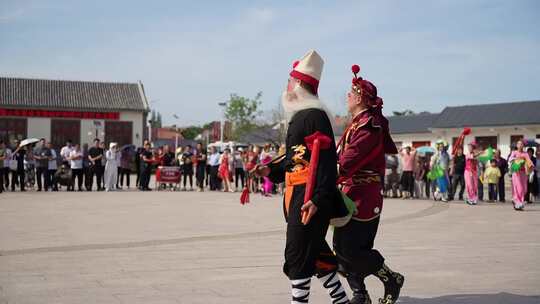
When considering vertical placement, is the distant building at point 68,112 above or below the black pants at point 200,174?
above

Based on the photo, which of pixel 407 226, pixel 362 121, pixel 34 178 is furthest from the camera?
pixel 34 178

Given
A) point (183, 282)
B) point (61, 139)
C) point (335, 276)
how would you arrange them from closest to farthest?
point (335, 276)
point (183, 282)
point (61, 139)

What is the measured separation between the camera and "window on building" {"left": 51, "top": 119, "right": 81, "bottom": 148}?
200 ft

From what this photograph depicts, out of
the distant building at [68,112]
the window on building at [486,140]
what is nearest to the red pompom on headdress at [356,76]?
the window on building at [486,140]

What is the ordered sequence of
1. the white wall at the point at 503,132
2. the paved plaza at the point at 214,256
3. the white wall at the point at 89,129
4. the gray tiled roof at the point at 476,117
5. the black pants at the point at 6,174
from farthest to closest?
the white wall at the point at 89,129 → the gray tiled roof at the point at 476,117 → the white wall at the point at 503,132 → the black pants at the point at 6,174 → the paved plaza at the point at 214,256

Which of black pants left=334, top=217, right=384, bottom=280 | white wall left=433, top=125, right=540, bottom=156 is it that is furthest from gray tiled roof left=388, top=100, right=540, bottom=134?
black pants left=334, top=217, right=384, bottom=280

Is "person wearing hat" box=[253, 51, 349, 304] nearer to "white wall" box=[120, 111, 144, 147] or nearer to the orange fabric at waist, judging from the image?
the orange fabric at waist

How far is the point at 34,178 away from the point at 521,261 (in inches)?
743

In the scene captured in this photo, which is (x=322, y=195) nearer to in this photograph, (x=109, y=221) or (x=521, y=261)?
(x=521, y=261)

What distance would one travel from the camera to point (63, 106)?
201 ft

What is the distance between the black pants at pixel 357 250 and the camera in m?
4.79

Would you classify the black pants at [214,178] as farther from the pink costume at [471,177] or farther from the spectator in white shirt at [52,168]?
the pink costume at [471,177]

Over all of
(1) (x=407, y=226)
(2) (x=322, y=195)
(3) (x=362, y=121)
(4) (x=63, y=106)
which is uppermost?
(4) (x=63, y=106)

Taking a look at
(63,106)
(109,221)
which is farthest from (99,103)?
(109,221)
